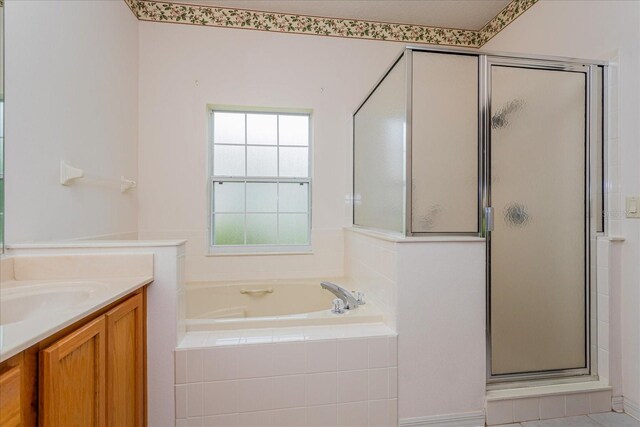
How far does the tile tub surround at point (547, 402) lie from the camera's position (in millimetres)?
1638

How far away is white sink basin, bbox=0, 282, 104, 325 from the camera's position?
1058 mm

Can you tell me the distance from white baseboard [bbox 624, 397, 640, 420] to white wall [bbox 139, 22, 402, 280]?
1.87 m

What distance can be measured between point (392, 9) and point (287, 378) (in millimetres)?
2749

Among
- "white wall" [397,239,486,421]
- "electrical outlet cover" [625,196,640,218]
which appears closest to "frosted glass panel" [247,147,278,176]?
"white wall" [397,239,486,421]

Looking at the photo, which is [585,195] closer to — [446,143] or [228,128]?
[446,143]

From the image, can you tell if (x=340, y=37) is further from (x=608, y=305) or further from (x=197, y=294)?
(x=608, y=305)

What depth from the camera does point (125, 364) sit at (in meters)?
1.21

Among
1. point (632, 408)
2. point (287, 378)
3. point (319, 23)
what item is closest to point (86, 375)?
point (287, 378)

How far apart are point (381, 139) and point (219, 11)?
1732mm

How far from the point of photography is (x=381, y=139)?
208 cm

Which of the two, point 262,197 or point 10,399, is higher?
point 262,197

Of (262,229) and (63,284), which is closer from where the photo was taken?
Result: (63,284)

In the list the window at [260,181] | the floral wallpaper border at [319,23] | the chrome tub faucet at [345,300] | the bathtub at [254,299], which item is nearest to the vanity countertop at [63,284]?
the chrome tub faucet at [345,300]

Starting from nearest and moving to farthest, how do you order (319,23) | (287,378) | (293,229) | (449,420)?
1. (287,378)
2. (449,420)
3. (319,23)
4. (293,229)
